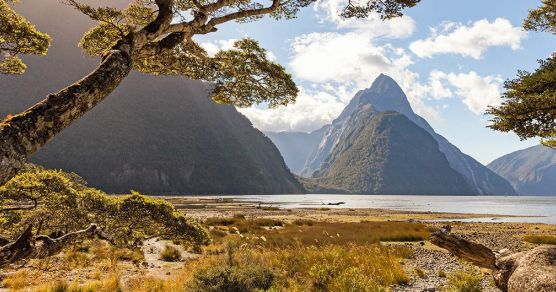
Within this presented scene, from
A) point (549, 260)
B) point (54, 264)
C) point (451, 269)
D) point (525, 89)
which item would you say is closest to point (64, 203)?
point (54, 264)

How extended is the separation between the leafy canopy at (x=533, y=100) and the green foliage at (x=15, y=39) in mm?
14626

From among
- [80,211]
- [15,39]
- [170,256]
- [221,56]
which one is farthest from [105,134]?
[221,56]

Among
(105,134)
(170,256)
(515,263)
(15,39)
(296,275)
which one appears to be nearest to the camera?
(515,263)

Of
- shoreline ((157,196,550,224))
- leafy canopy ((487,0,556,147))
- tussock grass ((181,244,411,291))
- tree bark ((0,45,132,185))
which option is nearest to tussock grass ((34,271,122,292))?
tussock grass ((181,244,411,291))

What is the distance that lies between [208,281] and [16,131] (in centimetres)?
546

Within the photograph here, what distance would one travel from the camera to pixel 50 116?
10.5ft

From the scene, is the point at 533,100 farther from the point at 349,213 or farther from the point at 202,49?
the point at 349,213

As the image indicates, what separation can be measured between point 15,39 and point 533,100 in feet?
51.8

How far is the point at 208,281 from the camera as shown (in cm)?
746

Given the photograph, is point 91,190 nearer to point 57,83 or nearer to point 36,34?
point 36,34

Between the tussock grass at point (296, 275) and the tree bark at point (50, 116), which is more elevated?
the tree bark at point (50, 116)

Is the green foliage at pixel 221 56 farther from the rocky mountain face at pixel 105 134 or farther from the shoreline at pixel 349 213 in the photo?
the rocky mountain face at pixel 105 134

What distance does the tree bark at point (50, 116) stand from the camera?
9.24 ft

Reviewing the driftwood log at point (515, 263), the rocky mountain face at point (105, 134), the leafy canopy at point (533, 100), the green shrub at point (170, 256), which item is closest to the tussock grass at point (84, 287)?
the green shrub at point (170, 256)
